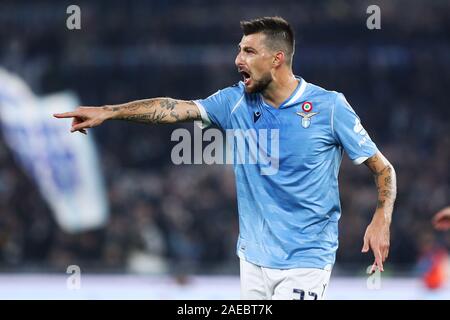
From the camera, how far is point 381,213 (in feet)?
17.9

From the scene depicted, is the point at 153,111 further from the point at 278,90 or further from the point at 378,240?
the point at 378,240

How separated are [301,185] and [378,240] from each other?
1.75ft

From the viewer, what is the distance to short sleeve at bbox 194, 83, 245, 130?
578 cm

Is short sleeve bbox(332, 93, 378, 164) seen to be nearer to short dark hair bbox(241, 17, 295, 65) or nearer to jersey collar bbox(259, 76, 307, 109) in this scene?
jersey collar bbox(259, 76, 307, 109)

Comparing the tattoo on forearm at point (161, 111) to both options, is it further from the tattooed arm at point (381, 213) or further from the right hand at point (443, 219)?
the right hand at point (443, 219)

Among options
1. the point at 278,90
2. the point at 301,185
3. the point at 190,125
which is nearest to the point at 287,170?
the point at 301,185

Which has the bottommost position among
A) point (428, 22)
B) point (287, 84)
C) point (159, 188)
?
point (159, 188)

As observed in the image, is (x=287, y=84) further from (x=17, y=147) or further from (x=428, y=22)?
(x=428, y=22)

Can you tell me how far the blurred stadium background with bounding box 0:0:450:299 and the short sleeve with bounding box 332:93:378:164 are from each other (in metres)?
5.76

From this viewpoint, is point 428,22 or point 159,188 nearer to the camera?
point 159,188

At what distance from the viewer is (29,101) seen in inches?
591
